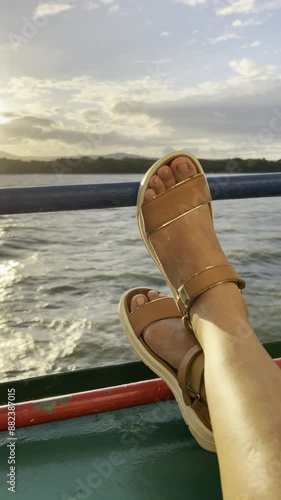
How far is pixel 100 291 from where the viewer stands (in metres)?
6.73

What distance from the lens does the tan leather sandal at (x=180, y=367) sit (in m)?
1.34

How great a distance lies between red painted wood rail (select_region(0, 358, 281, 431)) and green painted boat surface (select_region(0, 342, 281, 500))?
0.06ft

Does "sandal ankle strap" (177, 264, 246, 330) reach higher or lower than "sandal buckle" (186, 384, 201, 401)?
higher

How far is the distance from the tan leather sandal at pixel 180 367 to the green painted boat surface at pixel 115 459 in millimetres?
72

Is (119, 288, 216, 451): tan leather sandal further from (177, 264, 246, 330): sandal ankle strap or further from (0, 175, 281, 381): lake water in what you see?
(0, 175, 281, 381): lake water

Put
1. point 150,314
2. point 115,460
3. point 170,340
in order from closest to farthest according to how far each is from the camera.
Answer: point 115,460 → point 170,340 → point 150,314

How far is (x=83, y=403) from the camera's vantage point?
1469 millimetres

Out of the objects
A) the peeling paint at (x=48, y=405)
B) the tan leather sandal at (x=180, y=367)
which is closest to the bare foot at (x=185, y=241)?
the tan leather sandal at (x=180, y=367)

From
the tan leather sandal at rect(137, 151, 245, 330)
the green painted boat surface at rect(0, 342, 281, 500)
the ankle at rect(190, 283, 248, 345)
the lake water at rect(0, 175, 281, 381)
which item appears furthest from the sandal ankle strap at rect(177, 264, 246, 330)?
the lake water at rect(0, 175, 281, 381)

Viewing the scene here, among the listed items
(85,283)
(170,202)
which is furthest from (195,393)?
(85,283)

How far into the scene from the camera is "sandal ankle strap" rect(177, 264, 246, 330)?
142 centimetres

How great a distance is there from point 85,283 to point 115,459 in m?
5.75

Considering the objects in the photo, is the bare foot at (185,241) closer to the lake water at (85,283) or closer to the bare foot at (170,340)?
the bare foot at (170,340)

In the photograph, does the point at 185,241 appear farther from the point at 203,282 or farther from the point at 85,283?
the point at 85,283
